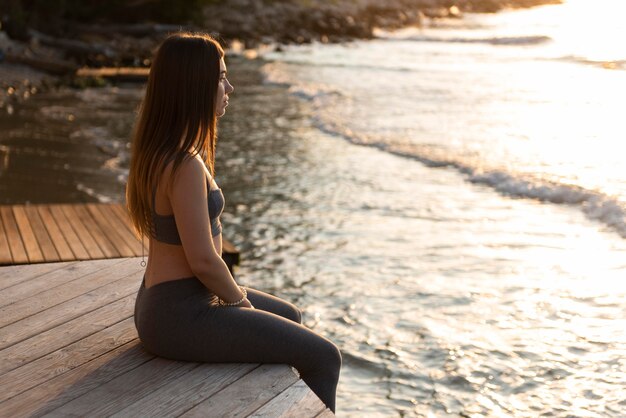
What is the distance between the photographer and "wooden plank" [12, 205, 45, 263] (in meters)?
6.40

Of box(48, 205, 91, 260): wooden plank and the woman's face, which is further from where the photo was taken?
box(48, 205, 91, 260): wooden plank

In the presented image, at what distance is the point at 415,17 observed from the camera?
69.1m

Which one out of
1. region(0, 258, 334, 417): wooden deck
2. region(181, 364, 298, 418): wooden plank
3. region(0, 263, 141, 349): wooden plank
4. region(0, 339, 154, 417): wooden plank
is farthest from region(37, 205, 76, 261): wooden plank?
region(181, 364, 298, 418): wooden plank

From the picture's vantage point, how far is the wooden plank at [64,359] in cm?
394

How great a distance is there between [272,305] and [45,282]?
6.07 ft

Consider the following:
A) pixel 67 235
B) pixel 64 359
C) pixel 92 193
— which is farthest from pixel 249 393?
pixel 92 193

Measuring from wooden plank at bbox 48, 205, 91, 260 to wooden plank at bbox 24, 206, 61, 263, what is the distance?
0.14m

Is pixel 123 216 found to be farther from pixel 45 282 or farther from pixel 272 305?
pixel 272 305

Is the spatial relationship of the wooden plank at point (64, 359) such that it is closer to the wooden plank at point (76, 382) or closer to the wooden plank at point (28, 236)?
the wooden plank at point (76, 382)

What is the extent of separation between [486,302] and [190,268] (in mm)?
4100

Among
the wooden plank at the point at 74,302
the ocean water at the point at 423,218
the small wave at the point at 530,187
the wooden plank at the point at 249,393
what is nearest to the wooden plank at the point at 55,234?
the wooden plank at the point at 74,302

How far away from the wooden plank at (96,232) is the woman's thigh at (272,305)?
2.63 meters

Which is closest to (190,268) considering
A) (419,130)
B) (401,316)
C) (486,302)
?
(401,316)

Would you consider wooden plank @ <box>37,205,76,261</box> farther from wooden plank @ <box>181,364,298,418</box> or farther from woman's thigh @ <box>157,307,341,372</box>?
wooden plank @ <box>181,364,298,418</box>
